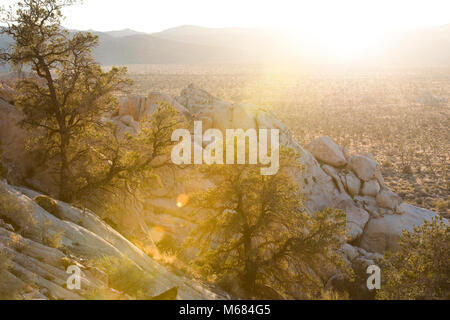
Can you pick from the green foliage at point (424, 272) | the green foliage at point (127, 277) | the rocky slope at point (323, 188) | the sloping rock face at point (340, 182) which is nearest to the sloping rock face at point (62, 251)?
the green foliage at point (127, 277)

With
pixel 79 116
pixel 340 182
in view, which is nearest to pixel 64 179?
pixel 79 116

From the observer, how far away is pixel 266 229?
1298cm

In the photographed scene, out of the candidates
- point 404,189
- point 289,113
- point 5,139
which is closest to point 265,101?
point 289,113

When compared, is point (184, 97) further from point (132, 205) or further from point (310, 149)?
point (132, 205)

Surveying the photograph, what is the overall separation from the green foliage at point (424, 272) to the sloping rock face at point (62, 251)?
210 inches

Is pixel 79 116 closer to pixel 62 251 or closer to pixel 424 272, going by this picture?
pixel 62 251

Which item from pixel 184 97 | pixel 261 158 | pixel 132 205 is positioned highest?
pixel 184 97

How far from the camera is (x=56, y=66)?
44.4 ft

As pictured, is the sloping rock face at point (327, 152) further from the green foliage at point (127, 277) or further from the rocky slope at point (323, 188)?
the green foliage at point (127, 277)

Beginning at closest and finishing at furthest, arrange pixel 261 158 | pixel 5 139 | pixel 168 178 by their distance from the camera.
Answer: pixel 261 158, pixel 5 139, pixel 168 178

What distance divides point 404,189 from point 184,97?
1959cm

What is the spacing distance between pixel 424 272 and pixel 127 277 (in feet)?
28.1

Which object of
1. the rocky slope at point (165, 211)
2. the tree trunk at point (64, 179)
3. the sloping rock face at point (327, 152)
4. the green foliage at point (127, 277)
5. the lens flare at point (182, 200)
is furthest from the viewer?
the sloping rock face at point (327, 152)

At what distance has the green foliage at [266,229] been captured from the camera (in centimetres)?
1220
